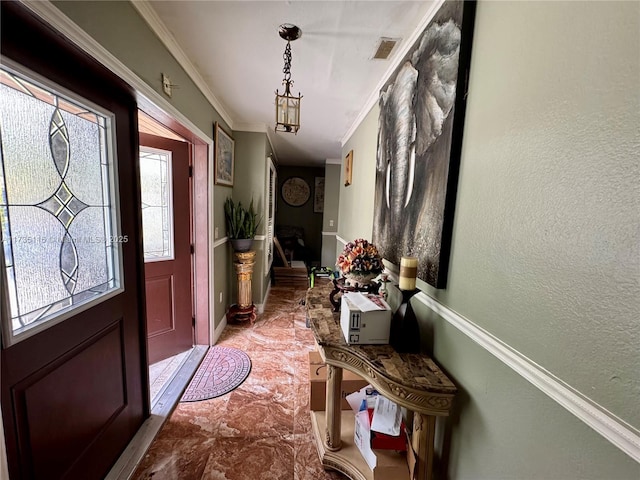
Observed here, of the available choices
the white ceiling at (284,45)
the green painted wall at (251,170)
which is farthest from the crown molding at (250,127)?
the white ceiling at (284,45)

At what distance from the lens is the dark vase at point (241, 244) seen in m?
2.91

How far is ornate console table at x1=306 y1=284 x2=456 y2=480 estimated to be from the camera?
0.96 meters

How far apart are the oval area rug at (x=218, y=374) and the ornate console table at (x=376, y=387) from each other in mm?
855

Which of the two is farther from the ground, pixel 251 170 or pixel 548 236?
pixel 251 170

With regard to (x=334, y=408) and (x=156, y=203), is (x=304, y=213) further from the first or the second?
(x=334, y=408)

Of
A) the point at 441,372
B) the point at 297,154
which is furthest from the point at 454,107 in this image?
the point at 297,154

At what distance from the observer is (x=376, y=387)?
3.43 ft

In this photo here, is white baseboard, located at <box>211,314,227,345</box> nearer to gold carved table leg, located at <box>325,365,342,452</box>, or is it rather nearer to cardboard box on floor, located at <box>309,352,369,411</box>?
cardboard box on floor, located at <box>309,352,369,411</box>

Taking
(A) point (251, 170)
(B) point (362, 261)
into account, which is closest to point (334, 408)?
(B) point (362, 261)

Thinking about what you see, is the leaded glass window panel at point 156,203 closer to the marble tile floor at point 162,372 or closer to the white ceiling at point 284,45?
the white ceiling at point 284,45

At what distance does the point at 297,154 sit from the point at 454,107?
3.96m

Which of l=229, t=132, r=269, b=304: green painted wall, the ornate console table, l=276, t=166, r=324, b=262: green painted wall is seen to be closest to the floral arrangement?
the ornate console table

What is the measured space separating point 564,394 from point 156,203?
2.58 meters

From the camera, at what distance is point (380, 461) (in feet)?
3.91
